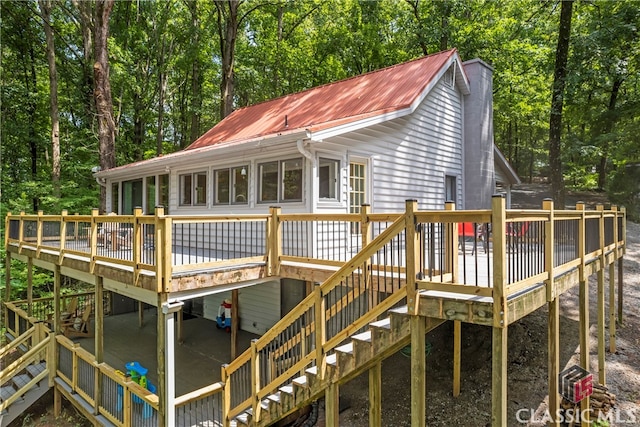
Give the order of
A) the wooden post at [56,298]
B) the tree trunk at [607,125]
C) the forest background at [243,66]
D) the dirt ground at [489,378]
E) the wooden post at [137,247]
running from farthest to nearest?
the tree trunk at [607,125], the forest background at [243,66], the wooden post at [56,298], the dirt ground at [489,378], the wooden post at [137,247]

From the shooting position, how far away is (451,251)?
400cm

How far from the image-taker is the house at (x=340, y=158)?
7711 millimetres

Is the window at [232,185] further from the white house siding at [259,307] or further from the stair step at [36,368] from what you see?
the stair step at [36,368]

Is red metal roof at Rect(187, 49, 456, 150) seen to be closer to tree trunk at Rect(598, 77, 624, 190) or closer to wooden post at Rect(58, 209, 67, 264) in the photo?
wooden post at Rect(58, 209, 67, 264)

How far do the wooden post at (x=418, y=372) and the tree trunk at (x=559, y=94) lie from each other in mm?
12215

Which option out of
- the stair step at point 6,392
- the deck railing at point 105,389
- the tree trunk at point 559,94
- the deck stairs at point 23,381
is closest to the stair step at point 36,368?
the deck stairs at point 23,381

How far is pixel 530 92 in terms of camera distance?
20391 mm

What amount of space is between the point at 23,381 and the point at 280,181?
8140 millimetres

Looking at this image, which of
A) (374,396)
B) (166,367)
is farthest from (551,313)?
(166,367)

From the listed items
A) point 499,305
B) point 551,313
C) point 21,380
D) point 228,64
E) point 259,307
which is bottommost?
point 21,380

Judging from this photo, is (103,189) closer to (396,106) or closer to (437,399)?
(396,106)

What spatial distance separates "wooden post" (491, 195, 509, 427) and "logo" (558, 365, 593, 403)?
3.17 metres

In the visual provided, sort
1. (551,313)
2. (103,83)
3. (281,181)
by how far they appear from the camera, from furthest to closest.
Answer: (103,83)
(281,181)
(551,313)

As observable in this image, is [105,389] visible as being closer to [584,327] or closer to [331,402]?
[331,402]
